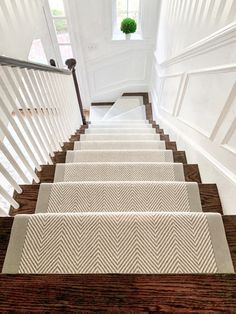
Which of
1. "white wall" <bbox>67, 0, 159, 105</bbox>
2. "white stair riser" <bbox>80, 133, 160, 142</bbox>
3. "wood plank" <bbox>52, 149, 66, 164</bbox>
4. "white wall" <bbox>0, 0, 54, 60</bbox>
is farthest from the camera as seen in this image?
"white wall" <bbox>67, 0, 159, 105</bbox>

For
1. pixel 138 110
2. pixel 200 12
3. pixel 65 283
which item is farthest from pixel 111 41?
pixel 65 283

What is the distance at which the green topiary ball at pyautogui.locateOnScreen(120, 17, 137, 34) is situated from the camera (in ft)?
11.7

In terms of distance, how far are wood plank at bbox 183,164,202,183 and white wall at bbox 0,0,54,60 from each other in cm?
210

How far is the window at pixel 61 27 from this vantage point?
3.47m

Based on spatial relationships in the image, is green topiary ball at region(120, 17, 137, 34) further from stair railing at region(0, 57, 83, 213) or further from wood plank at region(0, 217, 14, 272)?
wood plank at region(0, 217, 14, 272)

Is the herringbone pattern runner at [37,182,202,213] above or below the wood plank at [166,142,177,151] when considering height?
below

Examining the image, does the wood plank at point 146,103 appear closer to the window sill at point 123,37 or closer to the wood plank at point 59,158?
the window sill at point 123,37

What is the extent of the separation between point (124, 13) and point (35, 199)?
12.1ft

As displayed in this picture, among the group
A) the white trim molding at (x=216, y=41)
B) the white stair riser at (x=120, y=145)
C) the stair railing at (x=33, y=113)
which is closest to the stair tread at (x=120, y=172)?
the stair railing at (x=33, y=113)

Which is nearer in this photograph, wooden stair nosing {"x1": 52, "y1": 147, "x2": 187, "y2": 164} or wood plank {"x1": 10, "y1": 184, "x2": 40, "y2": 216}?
wood plank {"x1": 10, "y1": 184, "x2": 40, "y2": 216}

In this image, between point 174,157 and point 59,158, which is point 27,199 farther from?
point 174,157

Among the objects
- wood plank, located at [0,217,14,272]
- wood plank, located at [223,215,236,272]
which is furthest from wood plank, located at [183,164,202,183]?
wood plank, located at [0,217,14,272]

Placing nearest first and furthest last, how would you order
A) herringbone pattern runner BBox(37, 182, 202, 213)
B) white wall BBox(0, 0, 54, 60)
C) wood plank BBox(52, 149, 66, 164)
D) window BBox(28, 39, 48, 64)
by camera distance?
herringbone pattern runner BBox(37, 182, 202, 213) < wood plank BBox(52, 149, 66, 164) < white wall BBox(0, 0, 54, 60) < window BBox(28, 39, 48, 64)

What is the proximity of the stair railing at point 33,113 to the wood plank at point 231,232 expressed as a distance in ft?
3.48
